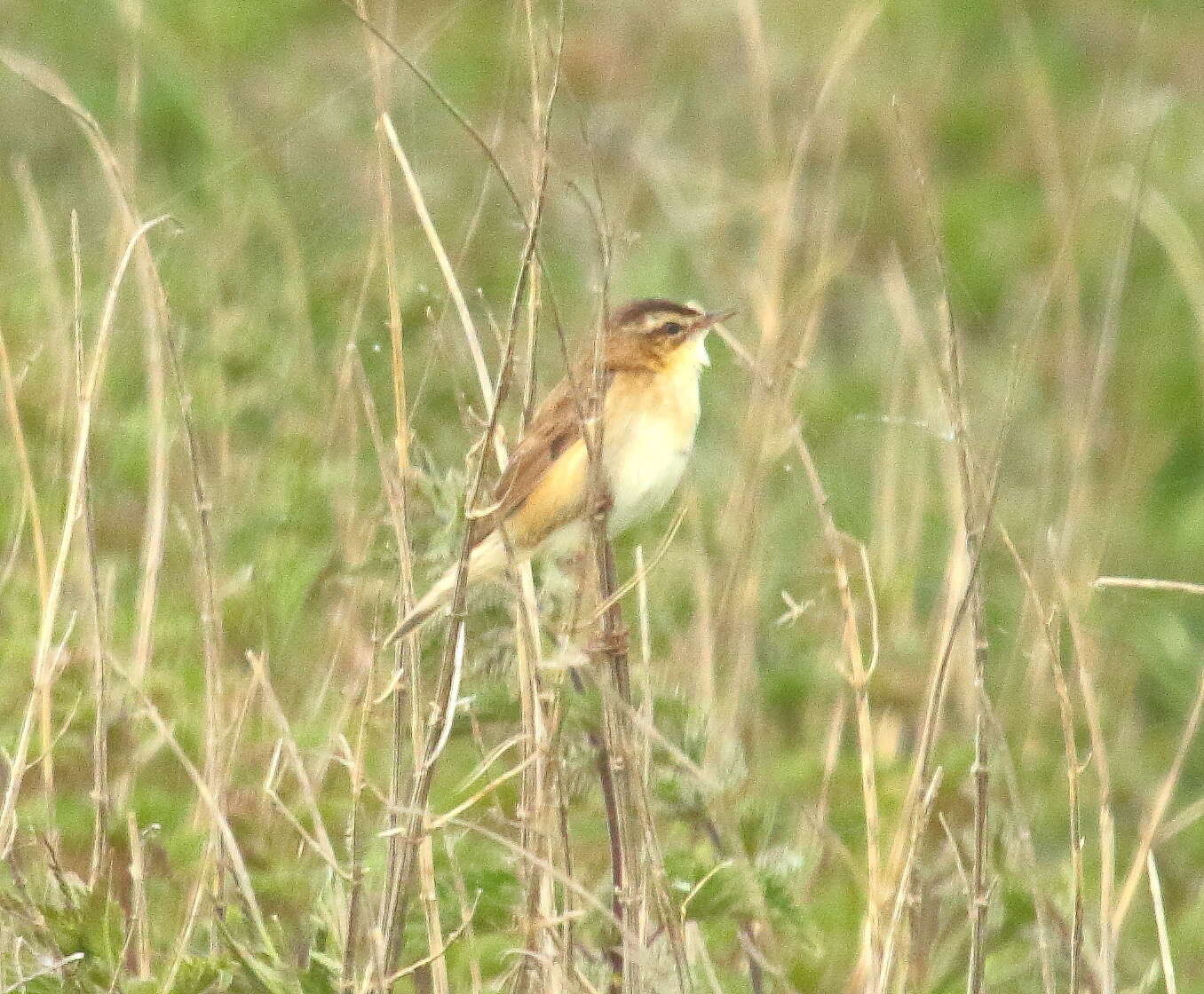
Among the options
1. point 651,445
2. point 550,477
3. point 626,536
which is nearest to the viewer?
point 651,445

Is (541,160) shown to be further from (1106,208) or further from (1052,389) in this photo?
(1106,208)

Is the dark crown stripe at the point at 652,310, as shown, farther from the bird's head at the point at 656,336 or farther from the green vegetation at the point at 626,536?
the green vegetation at the point at 626,536

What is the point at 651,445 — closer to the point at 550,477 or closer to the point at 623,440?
the point at 623,440

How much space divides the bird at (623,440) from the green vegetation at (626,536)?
0.56 feet

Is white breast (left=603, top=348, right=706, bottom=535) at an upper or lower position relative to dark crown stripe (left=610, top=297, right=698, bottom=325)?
lower

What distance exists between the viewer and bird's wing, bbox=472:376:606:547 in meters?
4.33

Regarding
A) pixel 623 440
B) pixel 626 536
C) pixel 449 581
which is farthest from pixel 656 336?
pixel 449 581

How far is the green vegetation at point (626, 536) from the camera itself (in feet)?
10.3

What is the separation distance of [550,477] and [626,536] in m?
1.02

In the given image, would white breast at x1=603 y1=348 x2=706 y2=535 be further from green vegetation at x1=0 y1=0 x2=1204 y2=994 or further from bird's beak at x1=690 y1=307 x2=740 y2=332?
green vegetation at x1=0 y1=0 x2=1204 y2=994

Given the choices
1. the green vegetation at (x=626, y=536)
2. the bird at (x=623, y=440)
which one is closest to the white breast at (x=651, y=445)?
the bird at (x=623, y=440)

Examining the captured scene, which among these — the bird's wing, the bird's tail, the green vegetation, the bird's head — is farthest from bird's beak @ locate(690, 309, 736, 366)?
the bird's tail

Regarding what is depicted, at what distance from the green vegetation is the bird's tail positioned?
5 centimetres

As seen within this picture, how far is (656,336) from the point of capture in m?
4.50
